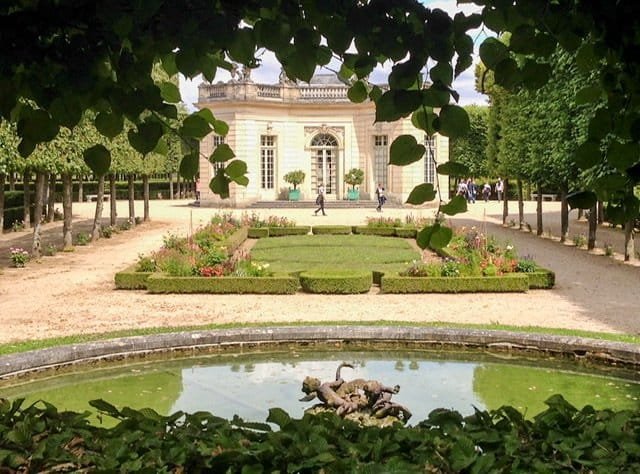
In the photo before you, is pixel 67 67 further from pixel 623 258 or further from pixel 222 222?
pixel 222 222

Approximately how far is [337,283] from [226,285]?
1876 millimetres

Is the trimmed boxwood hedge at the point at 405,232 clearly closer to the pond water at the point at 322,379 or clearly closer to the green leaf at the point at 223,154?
the pond water at the point at 322,379

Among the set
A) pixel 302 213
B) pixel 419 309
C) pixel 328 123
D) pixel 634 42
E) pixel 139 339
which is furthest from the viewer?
pixel 328 123

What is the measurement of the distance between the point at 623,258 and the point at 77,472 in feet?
55.0

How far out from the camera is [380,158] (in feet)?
126

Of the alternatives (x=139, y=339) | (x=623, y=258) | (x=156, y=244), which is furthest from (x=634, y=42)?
(x=156, y=244)

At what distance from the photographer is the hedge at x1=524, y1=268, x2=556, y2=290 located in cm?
1341

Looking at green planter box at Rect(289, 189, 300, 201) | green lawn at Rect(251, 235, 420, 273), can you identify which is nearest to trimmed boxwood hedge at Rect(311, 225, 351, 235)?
green lawn at Rect(251, 235, 420, 273)

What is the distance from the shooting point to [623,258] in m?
17.4

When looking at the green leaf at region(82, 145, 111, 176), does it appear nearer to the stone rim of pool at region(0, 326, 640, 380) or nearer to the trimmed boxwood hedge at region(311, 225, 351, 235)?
the stone rim of pool at region(0, 326, 640, 380)

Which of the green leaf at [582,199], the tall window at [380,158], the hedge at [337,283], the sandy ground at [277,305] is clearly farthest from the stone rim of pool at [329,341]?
the tall window at [380,158]

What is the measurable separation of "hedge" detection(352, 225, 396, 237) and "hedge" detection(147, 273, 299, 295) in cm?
1176

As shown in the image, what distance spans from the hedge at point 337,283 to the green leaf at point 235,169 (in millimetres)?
10748

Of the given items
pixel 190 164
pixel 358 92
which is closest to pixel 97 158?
pixel 190 164
